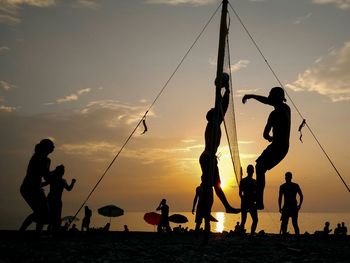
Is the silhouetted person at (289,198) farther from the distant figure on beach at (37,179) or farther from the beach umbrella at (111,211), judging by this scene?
the beach umbrella at (111,211)

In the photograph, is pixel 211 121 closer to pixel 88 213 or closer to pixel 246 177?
pixel 246 177

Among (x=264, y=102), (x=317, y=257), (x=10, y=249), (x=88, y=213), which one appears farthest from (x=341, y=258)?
(x=88, y=213)

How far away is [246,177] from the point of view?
12.7 m

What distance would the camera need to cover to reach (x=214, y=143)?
8039 millimetres

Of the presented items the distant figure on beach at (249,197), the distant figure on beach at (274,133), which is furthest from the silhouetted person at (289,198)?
the distant figure on beach at (274,133)

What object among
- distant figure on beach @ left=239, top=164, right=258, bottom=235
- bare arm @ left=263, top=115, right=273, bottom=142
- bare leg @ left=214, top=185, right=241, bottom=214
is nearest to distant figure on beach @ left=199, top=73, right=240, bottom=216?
bare leg @ left=214, top=185, right=241, bottom=214

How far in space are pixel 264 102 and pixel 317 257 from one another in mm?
3424

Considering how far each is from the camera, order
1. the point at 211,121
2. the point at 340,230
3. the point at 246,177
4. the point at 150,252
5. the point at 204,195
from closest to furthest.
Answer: the point at 150,252 < the point at 204,195 < the point at 211,121 < the point at 246,177 < the point at 340,230

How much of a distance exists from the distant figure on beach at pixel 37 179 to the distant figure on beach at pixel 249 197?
5.78 m

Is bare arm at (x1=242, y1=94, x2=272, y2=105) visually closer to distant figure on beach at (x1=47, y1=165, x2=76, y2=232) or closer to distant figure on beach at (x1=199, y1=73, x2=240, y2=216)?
distant figure on beach at (x1=199, y1=73, x2=240, y2=216)

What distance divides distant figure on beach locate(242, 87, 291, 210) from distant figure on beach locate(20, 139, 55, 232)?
4.36 m

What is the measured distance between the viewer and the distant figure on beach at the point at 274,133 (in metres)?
8.34

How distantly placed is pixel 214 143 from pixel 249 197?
15.7 ft

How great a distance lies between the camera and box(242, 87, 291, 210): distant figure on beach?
27.3 feet
